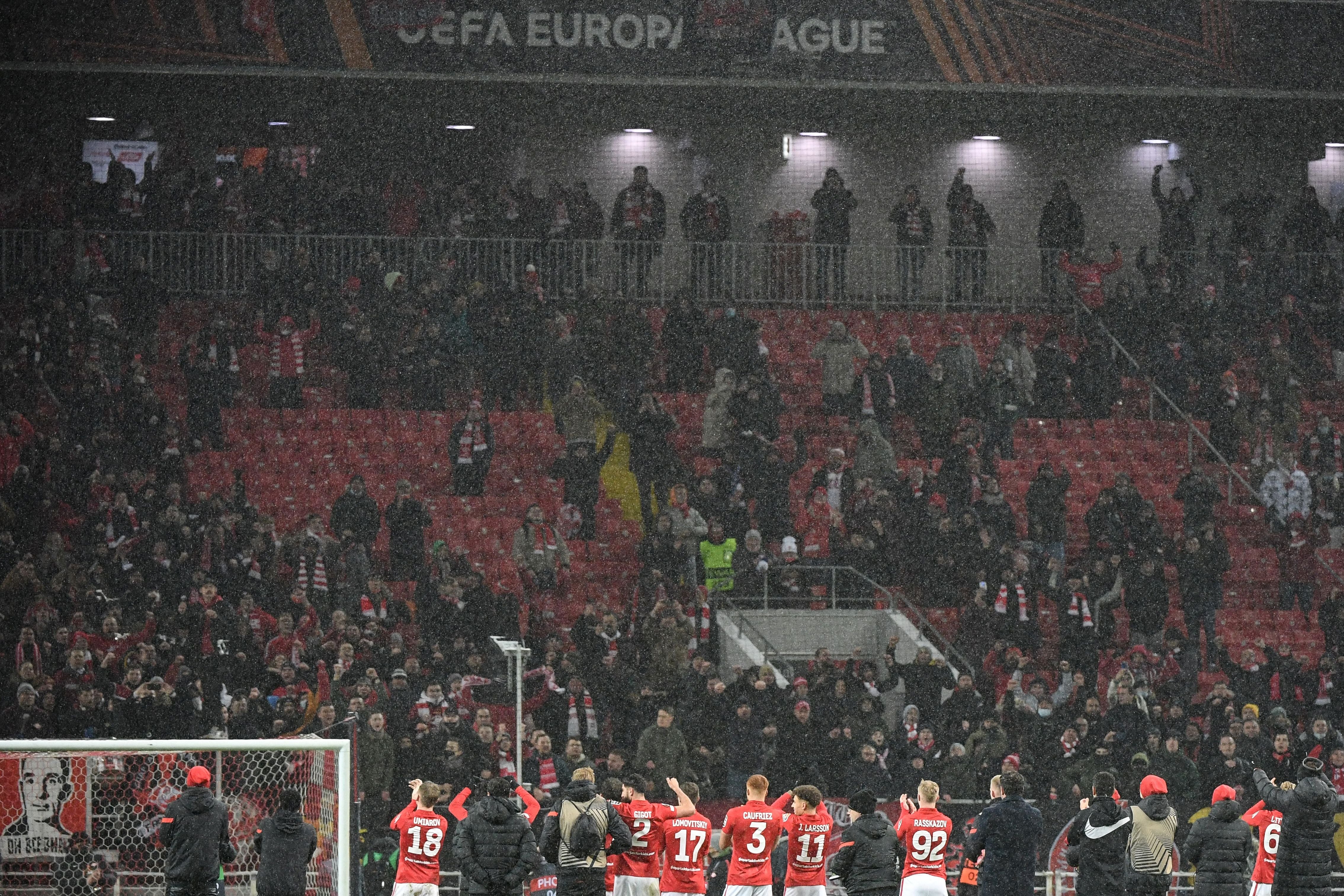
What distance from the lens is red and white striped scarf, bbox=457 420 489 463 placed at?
2352 centimetres

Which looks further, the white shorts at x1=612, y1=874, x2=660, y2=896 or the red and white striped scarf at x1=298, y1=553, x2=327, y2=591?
the red and white striped scarf at x1=298, y1=553, x2=327, y2=591

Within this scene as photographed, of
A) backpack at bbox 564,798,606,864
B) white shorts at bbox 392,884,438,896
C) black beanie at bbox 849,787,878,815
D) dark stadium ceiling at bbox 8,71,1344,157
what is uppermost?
dark stadium ceiling at bbox 8,71,1344,157

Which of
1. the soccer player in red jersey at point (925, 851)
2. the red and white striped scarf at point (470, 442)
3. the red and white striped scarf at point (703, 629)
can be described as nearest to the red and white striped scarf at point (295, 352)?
the red and white striped scarf at point (470, 442)

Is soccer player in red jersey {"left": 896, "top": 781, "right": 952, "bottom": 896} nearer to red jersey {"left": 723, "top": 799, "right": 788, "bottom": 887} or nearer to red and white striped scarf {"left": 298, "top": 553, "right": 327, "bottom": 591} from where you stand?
red jersey {"left": 723, "top": 799, "right": 788, "bottom": 887}

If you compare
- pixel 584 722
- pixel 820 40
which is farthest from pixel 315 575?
pixel 820 40

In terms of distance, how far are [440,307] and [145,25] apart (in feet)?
17.9

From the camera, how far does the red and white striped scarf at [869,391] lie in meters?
24.8

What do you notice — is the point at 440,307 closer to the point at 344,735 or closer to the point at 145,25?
the point at 145,25

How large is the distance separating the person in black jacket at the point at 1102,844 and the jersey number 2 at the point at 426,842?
4.35 m

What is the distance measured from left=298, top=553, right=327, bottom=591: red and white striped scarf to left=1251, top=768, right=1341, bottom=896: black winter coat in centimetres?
1146

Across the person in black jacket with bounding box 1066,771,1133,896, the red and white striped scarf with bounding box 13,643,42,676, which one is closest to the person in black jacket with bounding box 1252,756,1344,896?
the person in black jacket with bounding box 1066,771,1133,896

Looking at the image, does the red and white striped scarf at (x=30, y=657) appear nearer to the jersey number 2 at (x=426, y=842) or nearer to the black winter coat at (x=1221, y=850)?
the jersey number 2 at (x=426, y=842)

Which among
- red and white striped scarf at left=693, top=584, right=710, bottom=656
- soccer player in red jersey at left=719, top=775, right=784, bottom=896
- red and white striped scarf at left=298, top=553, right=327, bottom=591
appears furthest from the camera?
red and white striped scarf at left=693, top=584, right=710, bottom=656

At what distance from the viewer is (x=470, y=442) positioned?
2355 centimetres
